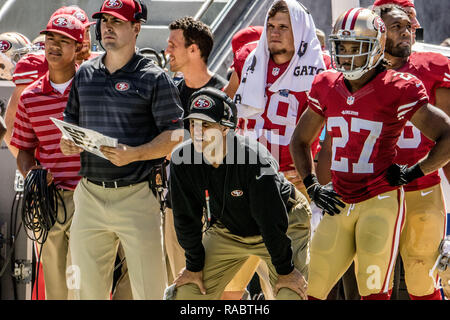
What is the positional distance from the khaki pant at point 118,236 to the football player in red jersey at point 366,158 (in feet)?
3.40

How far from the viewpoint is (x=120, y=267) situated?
19.4ft

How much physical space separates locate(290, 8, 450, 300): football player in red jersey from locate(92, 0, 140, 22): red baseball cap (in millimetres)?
1352

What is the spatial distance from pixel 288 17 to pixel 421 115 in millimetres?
1584

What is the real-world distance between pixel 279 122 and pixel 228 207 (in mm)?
1138

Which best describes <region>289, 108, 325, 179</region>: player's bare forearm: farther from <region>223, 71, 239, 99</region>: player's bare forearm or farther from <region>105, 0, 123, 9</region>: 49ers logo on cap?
<region>105, 0, 123, 9</region>: 49ers logo on cap

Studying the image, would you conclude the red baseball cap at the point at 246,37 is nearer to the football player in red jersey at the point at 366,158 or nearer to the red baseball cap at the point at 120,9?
the red baseball cap at the point at 120,9

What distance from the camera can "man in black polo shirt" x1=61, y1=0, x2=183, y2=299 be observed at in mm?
5113

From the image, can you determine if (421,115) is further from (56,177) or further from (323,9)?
(323,9)

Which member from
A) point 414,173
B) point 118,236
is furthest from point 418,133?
point 118,236

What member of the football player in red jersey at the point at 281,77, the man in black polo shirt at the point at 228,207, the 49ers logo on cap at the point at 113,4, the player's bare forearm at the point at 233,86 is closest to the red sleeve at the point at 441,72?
the football player in red jersey at the point at 281,77

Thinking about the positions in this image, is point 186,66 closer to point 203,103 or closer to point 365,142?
point 203,103

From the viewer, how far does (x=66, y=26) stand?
563 cm

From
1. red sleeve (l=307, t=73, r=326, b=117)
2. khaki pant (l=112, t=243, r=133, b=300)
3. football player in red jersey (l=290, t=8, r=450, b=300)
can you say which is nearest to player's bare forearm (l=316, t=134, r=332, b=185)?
red sleeve (l=307, t=73, r=326, b=117)

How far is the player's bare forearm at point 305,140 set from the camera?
16.6ft
